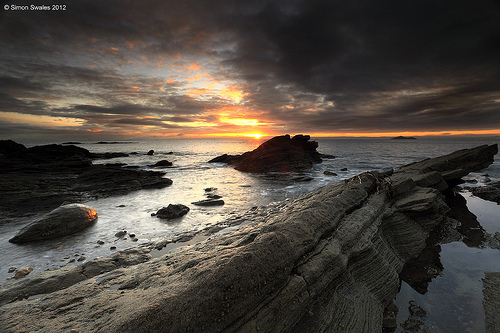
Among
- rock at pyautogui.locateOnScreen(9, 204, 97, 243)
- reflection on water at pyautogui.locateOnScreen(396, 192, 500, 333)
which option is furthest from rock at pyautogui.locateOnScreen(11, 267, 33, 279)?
reflection on water at pyautogui.locateOnScreen(396, 192, 500, 333)

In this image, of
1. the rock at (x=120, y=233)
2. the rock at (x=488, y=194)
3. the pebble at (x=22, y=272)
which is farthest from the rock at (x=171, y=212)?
the rock at (x=488, y=194)

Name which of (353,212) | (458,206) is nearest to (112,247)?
(353,212)

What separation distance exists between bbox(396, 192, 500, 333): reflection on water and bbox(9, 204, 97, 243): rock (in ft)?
42.6

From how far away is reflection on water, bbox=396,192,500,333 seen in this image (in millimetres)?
4938

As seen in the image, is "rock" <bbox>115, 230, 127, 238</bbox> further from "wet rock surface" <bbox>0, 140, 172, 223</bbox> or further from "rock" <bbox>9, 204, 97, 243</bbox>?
"wet rock surface" <bbox>0, 140, 172, 223</bbox>

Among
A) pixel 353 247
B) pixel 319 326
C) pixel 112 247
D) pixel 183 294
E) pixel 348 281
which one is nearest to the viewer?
pixel 183 294

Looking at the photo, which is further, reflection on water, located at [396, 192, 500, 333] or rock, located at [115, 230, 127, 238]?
rock, located at [115, 230, 127, 238]

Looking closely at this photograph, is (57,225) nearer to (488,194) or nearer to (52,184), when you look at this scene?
(52,184)

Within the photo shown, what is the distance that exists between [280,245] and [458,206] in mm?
16440

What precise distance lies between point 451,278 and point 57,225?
1555 cm

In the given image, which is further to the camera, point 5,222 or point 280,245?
point 5,222

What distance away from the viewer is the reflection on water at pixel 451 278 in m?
4.94

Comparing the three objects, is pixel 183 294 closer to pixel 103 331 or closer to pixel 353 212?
pixel 103 331

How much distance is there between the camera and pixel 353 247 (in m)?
5.52
